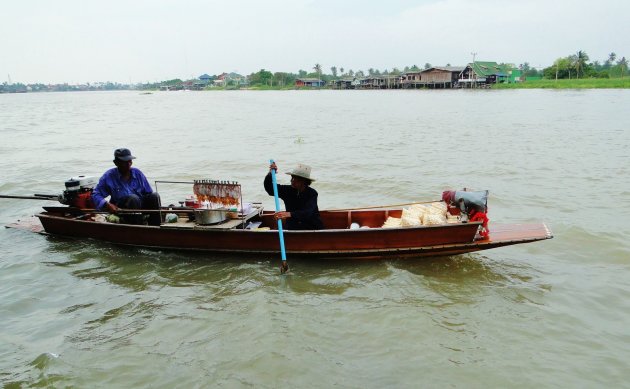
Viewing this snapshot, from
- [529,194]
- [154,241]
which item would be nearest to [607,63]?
[529,194]

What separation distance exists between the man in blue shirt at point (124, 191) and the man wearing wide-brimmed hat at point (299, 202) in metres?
2.27

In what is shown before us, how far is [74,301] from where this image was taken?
638 cm

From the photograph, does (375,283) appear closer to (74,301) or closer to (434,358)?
(434,358)

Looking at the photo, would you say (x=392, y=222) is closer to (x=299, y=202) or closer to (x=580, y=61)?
(x=299, y=202)

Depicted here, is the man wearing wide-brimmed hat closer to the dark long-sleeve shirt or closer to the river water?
the dark long-sleeve shirt

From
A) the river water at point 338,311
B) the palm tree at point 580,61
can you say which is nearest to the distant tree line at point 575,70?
the palm tree at point 580,61

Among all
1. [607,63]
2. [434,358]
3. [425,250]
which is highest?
[607,63]

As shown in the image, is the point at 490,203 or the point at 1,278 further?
the point at 490,203

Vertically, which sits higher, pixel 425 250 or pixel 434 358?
pixel 425 250

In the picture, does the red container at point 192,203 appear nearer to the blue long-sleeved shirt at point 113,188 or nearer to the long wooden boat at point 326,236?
the long wooden boat at point 326,236

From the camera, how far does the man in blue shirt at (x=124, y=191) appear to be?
7.32 m

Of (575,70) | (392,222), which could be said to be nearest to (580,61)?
(575,70)

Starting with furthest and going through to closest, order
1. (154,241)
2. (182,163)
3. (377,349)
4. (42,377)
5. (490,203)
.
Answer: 1. (182,163)
2. (490,203)
3. (154,241)
4. (377,349)
5. (42,377)

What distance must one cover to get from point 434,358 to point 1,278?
269 inches
